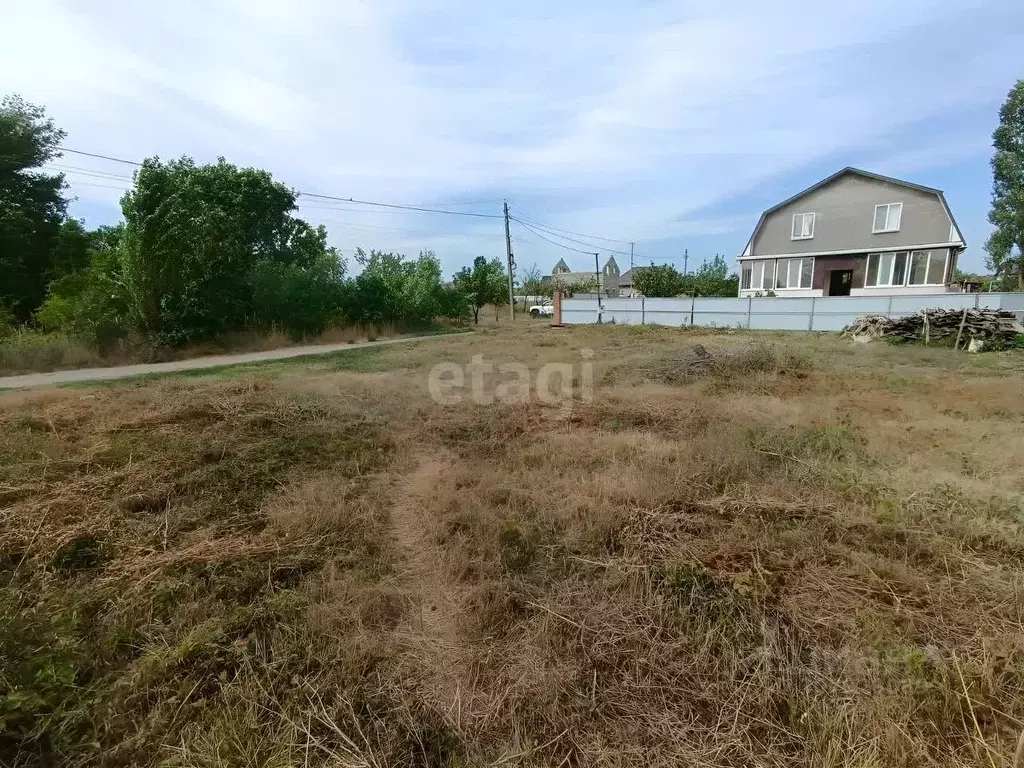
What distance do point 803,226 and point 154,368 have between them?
27.0 m

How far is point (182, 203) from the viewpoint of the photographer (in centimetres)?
1303

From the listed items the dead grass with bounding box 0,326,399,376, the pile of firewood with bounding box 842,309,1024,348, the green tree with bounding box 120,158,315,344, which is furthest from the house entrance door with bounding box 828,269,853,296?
the green tree with bounding box 120,158,315,344

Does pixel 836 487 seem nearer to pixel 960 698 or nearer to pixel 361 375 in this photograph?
pixel 960 698

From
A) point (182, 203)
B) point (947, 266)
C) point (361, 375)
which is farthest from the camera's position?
point (947, 266)

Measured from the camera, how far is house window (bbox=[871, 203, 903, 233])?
2067 centimetres

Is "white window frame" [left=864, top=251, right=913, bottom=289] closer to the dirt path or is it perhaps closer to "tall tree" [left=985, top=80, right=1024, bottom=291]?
"tall tree" [left=985, top=80, right=1024, bottom=291]

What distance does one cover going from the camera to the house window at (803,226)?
22.9 meters

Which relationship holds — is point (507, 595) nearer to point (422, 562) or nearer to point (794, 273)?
point (422, 562)

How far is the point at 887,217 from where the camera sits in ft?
68.8

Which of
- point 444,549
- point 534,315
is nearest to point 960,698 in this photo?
point 444,549

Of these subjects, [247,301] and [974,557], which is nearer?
[974,557]

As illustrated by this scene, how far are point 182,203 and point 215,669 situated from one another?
1476 cm

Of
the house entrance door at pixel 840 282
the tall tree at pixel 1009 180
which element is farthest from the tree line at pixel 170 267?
the tall tree at pixel 1009 180

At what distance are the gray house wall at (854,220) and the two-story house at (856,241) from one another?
3 centimetres
